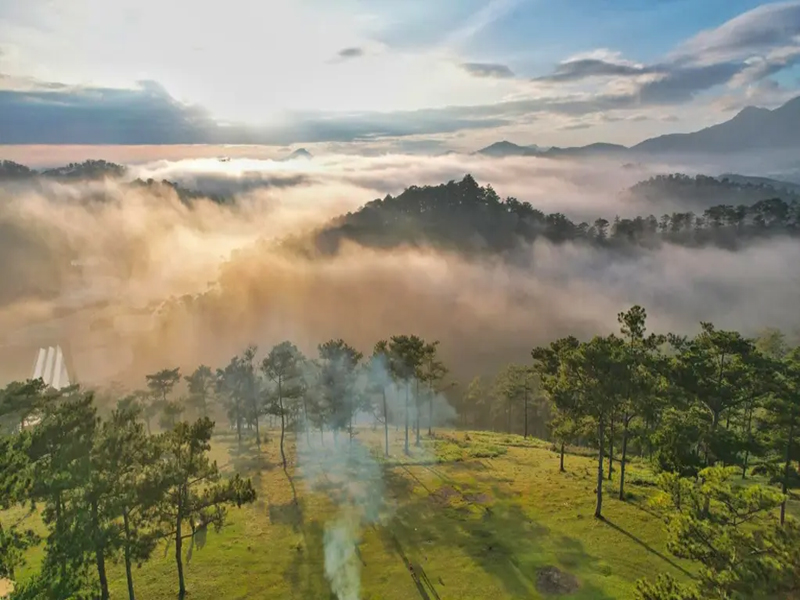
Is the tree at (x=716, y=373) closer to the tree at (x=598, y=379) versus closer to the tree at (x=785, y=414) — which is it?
the tree at (x=785, y=414)

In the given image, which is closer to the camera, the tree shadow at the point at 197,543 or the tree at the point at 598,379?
the tree shadow at the point at 197,543

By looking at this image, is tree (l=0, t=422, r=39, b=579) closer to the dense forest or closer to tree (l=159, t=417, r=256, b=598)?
the dense forest

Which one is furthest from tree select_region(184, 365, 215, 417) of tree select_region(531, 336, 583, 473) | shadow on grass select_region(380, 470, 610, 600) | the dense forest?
tree select_region(531, 336, 583, 473)

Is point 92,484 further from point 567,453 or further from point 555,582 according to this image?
point 567,453

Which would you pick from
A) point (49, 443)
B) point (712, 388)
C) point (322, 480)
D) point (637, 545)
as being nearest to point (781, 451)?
point (712, 388)

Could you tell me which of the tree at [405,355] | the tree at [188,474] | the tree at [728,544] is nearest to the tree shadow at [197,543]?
the tree at [188,474]

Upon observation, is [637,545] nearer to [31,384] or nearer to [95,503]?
[95,503]
